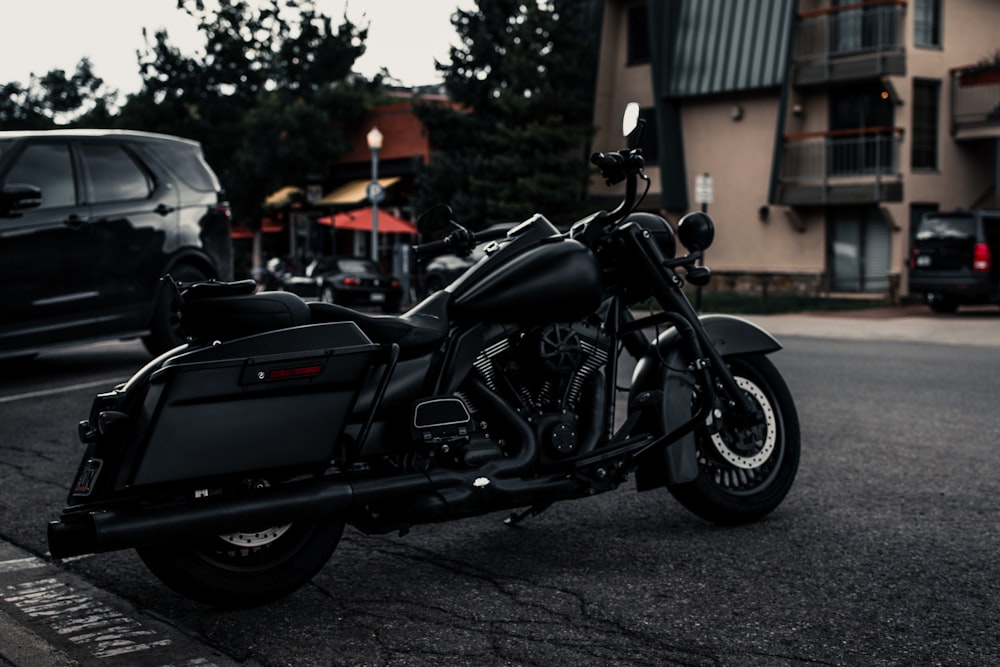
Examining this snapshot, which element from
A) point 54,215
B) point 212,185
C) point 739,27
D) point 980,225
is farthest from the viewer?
point 739,27

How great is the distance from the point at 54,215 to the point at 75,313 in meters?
0.80

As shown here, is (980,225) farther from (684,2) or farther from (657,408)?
(657,408)

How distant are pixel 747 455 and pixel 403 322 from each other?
68.3 inches

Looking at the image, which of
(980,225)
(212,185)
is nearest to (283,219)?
(980,225)

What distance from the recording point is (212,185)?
11562 mm

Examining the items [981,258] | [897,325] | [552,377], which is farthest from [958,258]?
[552,377]

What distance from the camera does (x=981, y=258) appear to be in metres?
22.8

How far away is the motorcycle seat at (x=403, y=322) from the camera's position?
4.39 m

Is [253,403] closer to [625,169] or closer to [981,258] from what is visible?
[625,169]

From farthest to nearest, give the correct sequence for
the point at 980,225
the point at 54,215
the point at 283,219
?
the point at 283,219
the point at 980,225
the point at 54,215

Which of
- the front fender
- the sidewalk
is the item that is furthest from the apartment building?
the front fender

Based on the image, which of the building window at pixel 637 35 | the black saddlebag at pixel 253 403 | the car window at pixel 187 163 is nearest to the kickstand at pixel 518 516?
the black saddlebag at pixel 253 403

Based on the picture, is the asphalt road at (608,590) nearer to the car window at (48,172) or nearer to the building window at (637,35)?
the car window at (48,172)

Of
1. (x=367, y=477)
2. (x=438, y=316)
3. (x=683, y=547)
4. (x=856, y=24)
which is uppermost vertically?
(x=856, y=24)
